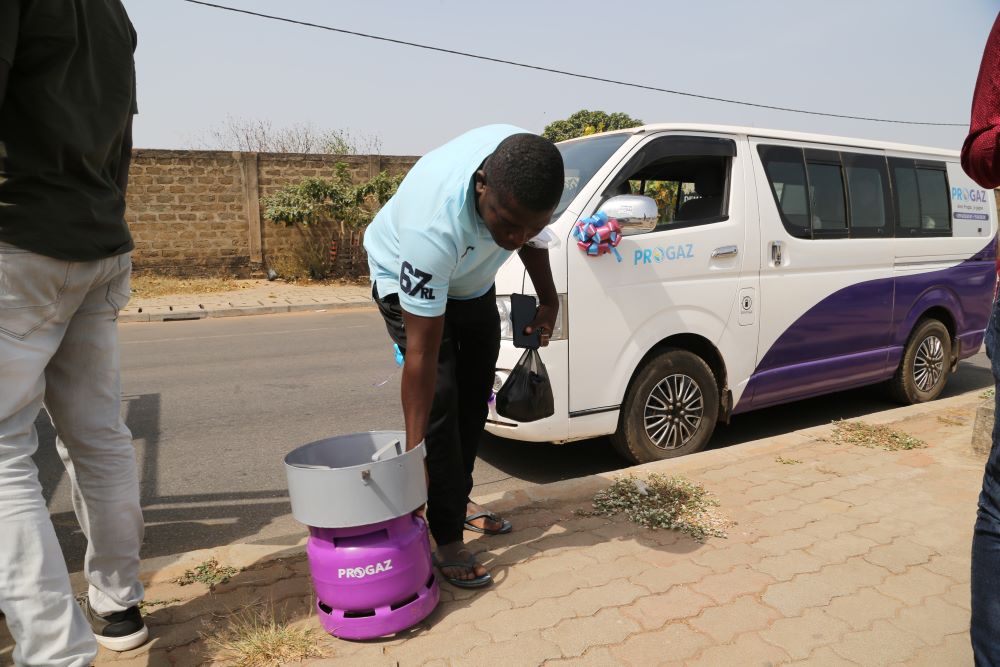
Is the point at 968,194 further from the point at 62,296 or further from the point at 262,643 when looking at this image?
the point at 62,296

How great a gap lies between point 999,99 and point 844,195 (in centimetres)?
343

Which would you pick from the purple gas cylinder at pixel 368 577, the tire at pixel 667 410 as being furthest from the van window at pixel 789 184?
the purple gas cylinder at pixel 368 577

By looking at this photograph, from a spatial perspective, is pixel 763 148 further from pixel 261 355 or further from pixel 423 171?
pixel 261 355

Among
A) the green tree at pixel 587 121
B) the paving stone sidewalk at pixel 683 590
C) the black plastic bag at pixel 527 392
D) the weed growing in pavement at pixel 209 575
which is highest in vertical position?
the green tree at pixel 587 121

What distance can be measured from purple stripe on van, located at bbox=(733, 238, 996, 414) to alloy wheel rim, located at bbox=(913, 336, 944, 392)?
0.83ft

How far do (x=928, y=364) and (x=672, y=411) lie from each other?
293 cm

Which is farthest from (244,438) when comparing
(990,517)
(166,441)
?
(990,517)

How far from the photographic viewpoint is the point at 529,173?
2180 millimetres

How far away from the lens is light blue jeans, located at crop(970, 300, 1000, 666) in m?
1.80

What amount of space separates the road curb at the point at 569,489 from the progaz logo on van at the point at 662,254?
3.69 ft

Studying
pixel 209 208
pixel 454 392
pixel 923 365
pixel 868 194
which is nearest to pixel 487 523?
pixel 454 392

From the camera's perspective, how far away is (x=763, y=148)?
4609 millimetres

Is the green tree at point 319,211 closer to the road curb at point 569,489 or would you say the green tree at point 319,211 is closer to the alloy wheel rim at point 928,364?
the alloy wheel rim at point 928,364

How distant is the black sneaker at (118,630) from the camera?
2.31 metres
